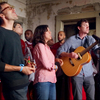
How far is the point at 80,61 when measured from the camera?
2.20 metres

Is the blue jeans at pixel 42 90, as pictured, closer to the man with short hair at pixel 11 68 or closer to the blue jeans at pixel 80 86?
the man with short hair at pixel 11 68

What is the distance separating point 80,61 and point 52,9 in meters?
3.09

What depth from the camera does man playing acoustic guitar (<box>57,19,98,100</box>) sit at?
2.14 metres

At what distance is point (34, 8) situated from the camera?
5.16m

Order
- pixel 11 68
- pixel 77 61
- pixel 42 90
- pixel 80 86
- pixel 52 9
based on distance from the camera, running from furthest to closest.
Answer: pixel 52 9 < pixel 77 61 < pixel 80 86 < pixel 42 90 < pixel 11 68

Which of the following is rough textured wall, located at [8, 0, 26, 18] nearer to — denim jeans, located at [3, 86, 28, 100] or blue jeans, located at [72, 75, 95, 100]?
blue jeans, located at [72, 75, 95, 100]

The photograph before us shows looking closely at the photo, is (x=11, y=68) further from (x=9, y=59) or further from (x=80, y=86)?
(x=80, y=86)

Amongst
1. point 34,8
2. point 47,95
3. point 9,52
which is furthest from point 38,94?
point 34,8

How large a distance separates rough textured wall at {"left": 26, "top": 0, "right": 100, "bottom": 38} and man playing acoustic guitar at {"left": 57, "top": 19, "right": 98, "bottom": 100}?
2.21 meters

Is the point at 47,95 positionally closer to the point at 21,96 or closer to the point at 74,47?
the point at 21,96

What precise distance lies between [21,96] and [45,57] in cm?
58

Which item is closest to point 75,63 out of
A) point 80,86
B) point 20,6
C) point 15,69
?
point 80,86

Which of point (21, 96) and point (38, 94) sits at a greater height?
point (21, 96)

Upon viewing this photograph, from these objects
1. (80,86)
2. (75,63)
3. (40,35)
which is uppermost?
(40,35)
